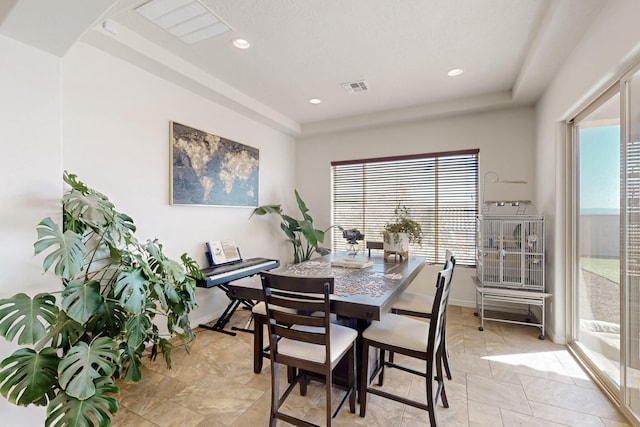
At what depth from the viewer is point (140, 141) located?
Answer: 8.91ft

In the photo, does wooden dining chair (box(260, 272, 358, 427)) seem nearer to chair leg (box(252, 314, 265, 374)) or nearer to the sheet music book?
chair leg (box(252, 314, 265, 374))

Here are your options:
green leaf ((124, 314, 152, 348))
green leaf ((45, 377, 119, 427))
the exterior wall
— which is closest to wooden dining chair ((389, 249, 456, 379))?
the exterior wall

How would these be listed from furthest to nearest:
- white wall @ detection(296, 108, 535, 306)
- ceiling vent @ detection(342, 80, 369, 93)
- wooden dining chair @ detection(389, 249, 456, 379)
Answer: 1. white wall @ detection(296, 108, 535, 306)
2. ceiling vent @ detection(342, 80, 369, 93)
3. wooden dining chair @ detection(389, 249, 456, 379)

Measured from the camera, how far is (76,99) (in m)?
2.28

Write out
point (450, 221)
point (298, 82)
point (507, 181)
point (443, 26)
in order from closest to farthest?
point (443, 26) < point (298, 82) < point (507, 181) < point (450, 221)

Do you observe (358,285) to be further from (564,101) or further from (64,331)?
(564,101)

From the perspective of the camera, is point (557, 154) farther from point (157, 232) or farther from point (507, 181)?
point (157, 232)

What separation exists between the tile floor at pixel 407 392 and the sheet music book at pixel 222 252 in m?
0.94

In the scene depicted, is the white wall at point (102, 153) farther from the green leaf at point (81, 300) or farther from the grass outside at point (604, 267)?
the grass outside at point (604, 267)

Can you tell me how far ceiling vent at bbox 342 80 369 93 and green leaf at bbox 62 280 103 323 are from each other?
2.99 meters

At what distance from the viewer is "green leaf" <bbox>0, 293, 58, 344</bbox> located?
52.4 inches

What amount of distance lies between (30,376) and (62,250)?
59 cm

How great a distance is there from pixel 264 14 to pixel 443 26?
1.40m

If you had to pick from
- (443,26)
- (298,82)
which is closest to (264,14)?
(298,82)
